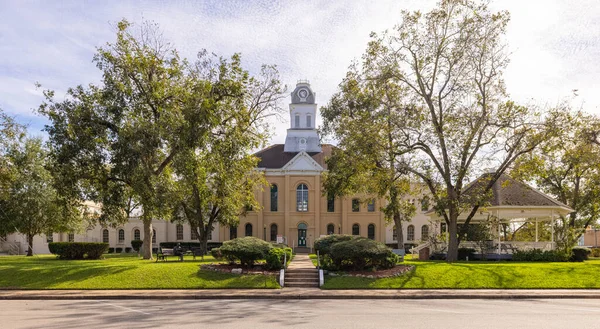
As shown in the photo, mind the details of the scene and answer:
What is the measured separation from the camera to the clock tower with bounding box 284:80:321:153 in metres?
60.8

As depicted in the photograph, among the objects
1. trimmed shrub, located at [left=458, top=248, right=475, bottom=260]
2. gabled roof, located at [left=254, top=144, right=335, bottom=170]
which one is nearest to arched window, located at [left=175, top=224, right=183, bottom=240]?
gabled roof, located at [left=254, top=144, right=335, bottom=170]

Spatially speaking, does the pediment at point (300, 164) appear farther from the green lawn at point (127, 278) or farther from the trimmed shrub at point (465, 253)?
the green lawn at point (127, 278)

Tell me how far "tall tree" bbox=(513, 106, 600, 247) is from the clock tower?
25.1 meters

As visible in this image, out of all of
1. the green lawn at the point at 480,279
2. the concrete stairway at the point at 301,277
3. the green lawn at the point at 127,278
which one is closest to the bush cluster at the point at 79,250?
the green lawn at the point at 127,278

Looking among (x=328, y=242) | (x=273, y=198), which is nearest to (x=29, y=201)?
(x=273, y=198)

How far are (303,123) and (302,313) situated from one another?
1886 inches

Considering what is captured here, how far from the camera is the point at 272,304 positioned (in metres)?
17.2

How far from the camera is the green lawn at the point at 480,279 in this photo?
21656mm

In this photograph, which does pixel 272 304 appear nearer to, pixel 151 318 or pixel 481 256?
pixel 151 318

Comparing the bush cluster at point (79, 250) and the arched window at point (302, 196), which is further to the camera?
the arched window at point (302, 196)

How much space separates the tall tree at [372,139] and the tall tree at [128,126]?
7611mm

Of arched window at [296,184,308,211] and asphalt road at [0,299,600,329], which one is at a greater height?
arched window at [296,184,308,211]

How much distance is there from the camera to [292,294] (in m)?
19.5

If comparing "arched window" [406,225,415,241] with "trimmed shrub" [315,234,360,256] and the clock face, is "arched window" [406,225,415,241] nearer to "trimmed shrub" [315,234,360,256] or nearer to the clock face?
the clock face
